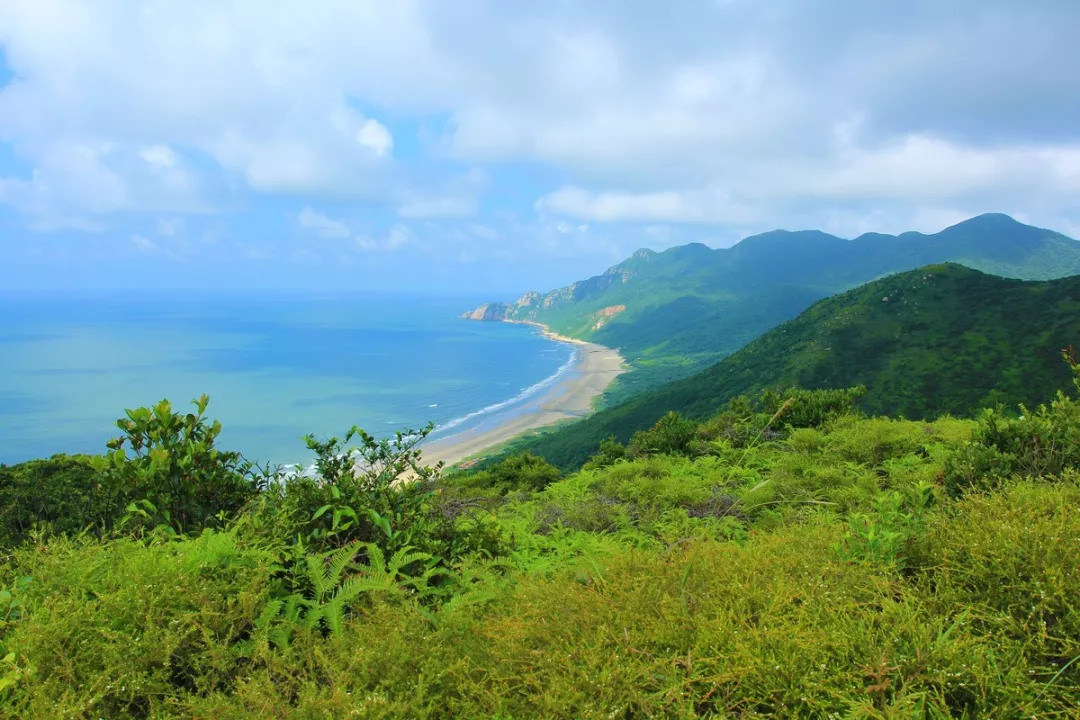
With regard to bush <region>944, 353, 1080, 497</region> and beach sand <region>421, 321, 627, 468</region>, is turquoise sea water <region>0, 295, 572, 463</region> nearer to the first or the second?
beach sand <region>421, 321, 627, 468</region>

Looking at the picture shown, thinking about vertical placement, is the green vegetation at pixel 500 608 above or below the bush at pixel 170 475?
below

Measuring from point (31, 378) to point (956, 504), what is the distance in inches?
6948

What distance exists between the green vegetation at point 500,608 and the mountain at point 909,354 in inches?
2208

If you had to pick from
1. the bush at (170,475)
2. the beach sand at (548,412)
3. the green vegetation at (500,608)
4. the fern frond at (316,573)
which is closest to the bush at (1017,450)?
the green vegetation at (500,608)

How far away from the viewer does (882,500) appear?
405 cm

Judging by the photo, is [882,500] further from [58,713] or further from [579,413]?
[579,413]

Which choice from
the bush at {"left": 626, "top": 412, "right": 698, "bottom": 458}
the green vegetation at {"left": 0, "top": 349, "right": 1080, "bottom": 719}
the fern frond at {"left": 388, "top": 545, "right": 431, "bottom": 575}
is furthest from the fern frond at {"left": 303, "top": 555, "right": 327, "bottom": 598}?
the bush at {"left": 626, "top": 412, "right": 698, "bottom": 458}

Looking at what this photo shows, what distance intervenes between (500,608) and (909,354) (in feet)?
253

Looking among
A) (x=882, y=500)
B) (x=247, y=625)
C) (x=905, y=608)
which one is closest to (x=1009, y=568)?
(x=905, y=608)

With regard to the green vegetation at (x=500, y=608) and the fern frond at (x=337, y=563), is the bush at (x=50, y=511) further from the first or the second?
the fern frond at (x=337, y=563)

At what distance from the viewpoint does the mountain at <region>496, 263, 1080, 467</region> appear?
5481cm

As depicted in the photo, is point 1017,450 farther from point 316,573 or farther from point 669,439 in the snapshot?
point 669,439

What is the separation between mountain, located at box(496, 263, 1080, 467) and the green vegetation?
56.1 m

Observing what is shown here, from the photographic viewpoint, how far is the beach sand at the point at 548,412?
78312 millimetres
